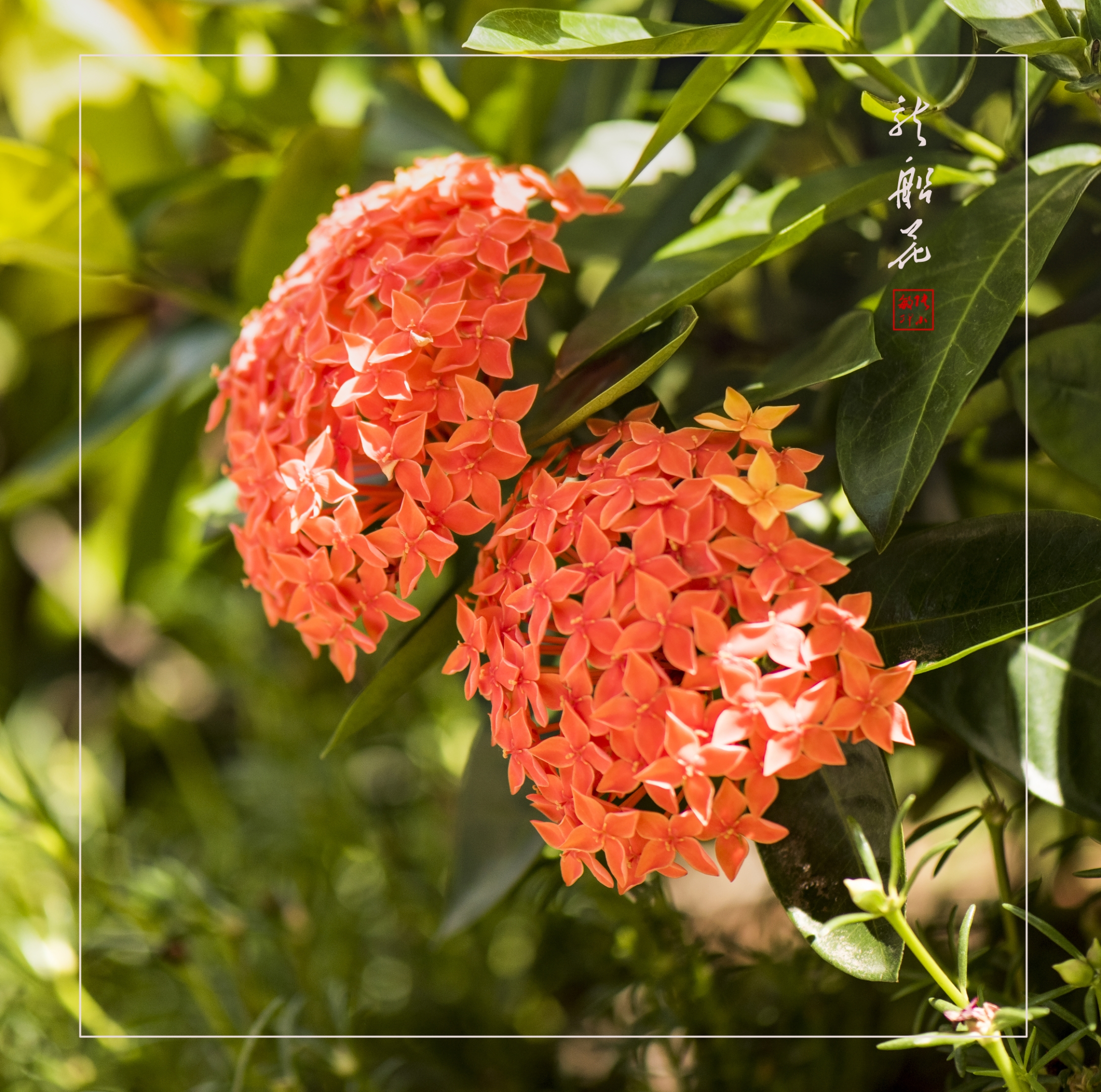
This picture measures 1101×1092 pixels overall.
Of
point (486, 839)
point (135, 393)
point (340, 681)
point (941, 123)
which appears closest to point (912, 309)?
point (941, 123)

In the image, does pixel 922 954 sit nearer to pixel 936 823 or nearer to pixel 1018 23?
pixel 936 823

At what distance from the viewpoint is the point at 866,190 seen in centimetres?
49

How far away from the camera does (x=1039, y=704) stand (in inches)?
19.2

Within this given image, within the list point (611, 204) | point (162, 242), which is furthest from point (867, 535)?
point (162, 242)

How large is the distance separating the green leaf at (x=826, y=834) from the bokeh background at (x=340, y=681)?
0.13 meters

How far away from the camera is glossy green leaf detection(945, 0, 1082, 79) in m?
0.43

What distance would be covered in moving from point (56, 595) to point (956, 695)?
100 cm

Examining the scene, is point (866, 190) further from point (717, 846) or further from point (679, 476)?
point (717, 846)

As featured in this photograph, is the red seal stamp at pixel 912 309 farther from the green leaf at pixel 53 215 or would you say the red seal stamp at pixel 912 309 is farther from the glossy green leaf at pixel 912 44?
the green leaf at pixel 53 215

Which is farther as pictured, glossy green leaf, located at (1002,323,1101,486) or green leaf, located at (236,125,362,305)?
green leaf, located at (236,125,362,305)

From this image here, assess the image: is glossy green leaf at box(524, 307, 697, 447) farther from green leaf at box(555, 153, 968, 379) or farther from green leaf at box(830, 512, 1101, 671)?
green leaf at box(830, 512, 1101, 671)

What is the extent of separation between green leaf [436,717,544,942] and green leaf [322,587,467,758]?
10cm

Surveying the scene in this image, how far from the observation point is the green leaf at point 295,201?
0.64 meters

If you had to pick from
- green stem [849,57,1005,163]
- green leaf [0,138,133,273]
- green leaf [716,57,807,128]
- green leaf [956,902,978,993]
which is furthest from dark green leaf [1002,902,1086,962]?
green leaf [0,138,133,273]
